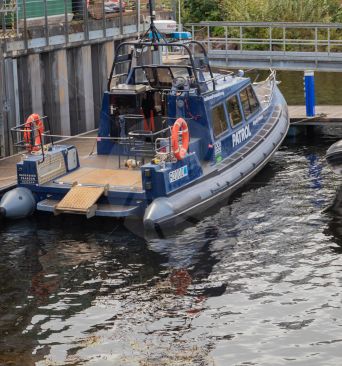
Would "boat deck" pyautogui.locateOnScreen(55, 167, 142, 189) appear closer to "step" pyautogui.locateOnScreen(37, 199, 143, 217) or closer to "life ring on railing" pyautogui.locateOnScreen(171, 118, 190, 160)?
"step" pyautogui.locateOnScreen(37, 199, 143, 217)

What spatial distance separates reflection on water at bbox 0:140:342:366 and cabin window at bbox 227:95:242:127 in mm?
1917

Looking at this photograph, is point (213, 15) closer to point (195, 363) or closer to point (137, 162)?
point (137, 162)

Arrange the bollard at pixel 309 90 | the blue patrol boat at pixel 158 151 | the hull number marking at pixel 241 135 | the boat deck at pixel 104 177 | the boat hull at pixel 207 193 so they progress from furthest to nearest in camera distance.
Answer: the bollard at pixel 309 90, the hull number marking at pixel 241 135, the boat deck at pixel 104 177, the blue patrol boat at pixel 158 151, the boat hull at pixel 207 193

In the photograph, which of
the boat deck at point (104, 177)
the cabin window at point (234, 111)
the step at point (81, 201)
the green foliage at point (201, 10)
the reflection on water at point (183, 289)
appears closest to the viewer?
the reflection on water at point (183, 289)

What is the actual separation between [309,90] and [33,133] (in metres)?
9.89

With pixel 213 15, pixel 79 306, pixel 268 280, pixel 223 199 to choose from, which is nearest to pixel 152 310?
pixel 79 306

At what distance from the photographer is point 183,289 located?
1652cm

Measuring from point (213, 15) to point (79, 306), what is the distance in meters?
29.5

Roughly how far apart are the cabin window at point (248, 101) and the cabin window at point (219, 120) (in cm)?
139

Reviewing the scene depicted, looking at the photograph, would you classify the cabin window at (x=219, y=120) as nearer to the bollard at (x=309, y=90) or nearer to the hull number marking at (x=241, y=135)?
the hull number marking at (x=241, y=135)

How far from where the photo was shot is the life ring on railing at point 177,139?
19.8 metres

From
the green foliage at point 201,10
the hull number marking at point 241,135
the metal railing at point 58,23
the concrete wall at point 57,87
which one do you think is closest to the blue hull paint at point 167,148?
the hull number marking at point 241,135

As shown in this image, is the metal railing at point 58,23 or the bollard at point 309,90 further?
the bollard at point 309,90

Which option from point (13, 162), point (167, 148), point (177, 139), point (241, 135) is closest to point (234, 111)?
point (241, 135)
